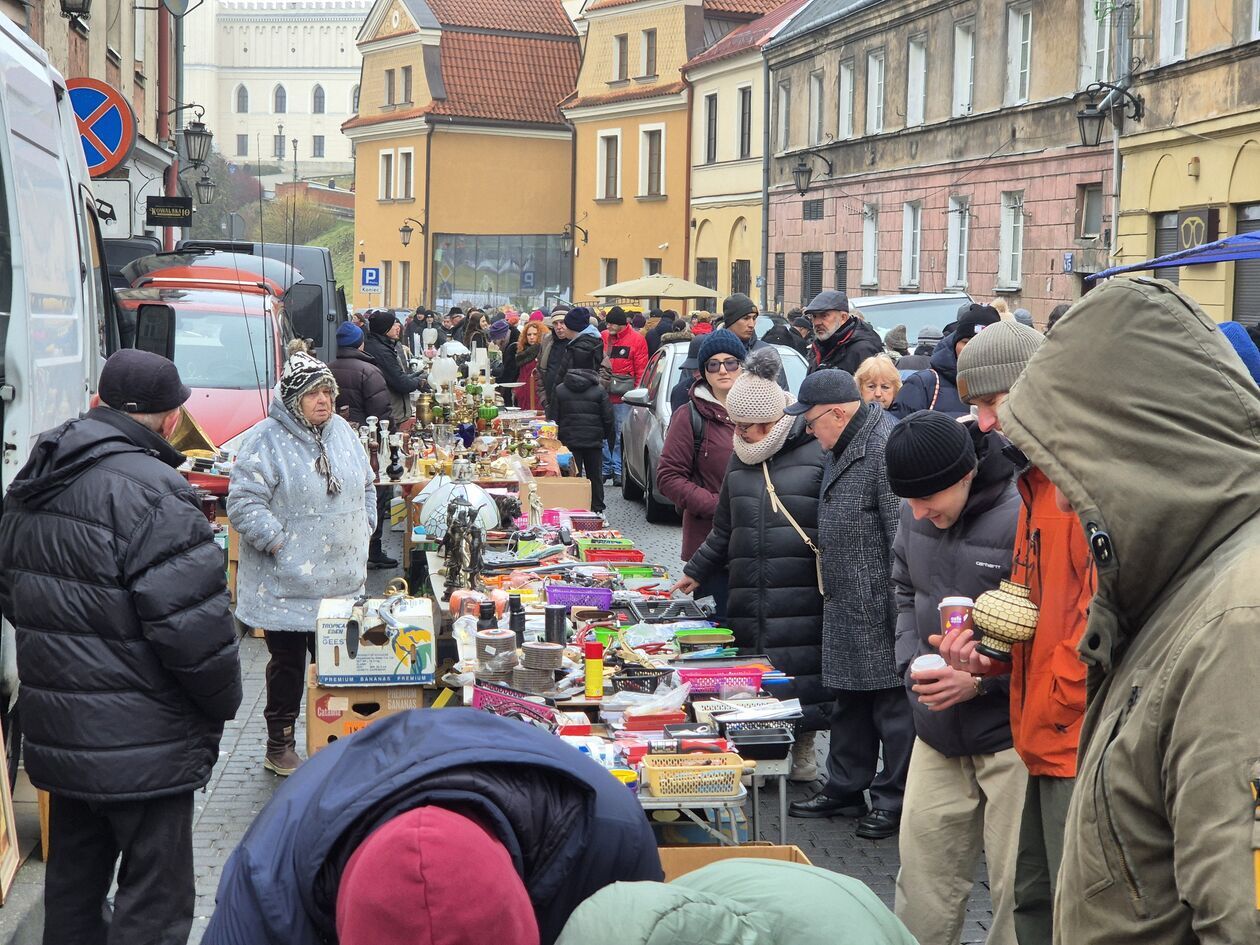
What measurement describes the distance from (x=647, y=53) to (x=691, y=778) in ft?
150

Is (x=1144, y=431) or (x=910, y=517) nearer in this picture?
(x=1144, y=431)

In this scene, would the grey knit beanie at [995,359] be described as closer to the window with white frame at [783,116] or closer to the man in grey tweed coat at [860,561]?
the man in grey tweed coat at [860,561]

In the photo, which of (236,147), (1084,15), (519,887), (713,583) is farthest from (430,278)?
(236,147)

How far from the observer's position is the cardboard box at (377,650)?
247 inches

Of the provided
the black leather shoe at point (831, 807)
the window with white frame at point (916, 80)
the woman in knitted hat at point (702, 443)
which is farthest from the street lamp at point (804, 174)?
the black leather shoe at point (831, 807)

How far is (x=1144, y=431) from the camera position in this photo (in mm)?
2189

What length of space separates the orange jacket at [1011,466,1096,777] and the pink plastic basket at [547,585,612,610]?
314 cm

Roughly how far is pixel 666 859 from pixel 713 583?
3383 mm

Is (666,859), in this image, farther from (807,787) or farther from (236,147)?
Result: (236,147)

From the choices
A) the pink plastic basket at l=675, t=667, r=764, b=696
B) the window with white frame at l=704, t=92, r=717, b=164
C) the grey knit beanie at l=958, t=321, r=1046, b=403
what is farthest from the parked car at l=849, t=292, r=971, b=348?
the window with white frame at l=704, t=92, r=717, b=164

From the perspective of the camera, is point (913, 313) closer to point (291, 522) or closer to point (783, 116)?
point (291, 522)

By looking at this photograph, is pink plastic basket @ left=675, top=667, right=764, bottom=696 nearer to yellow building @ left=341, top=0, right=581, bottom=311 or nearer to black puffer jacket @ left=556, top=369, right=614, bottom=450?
black puffer jacket @ left=556, top=369, right=614, bottom=450

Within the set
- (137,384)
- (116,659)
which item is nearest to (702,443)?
(137,384)

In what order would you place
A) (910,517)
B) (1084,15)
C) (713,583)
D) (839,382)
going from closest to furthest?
(910,517) → (839,382) → (713,583) → (1084,15)
